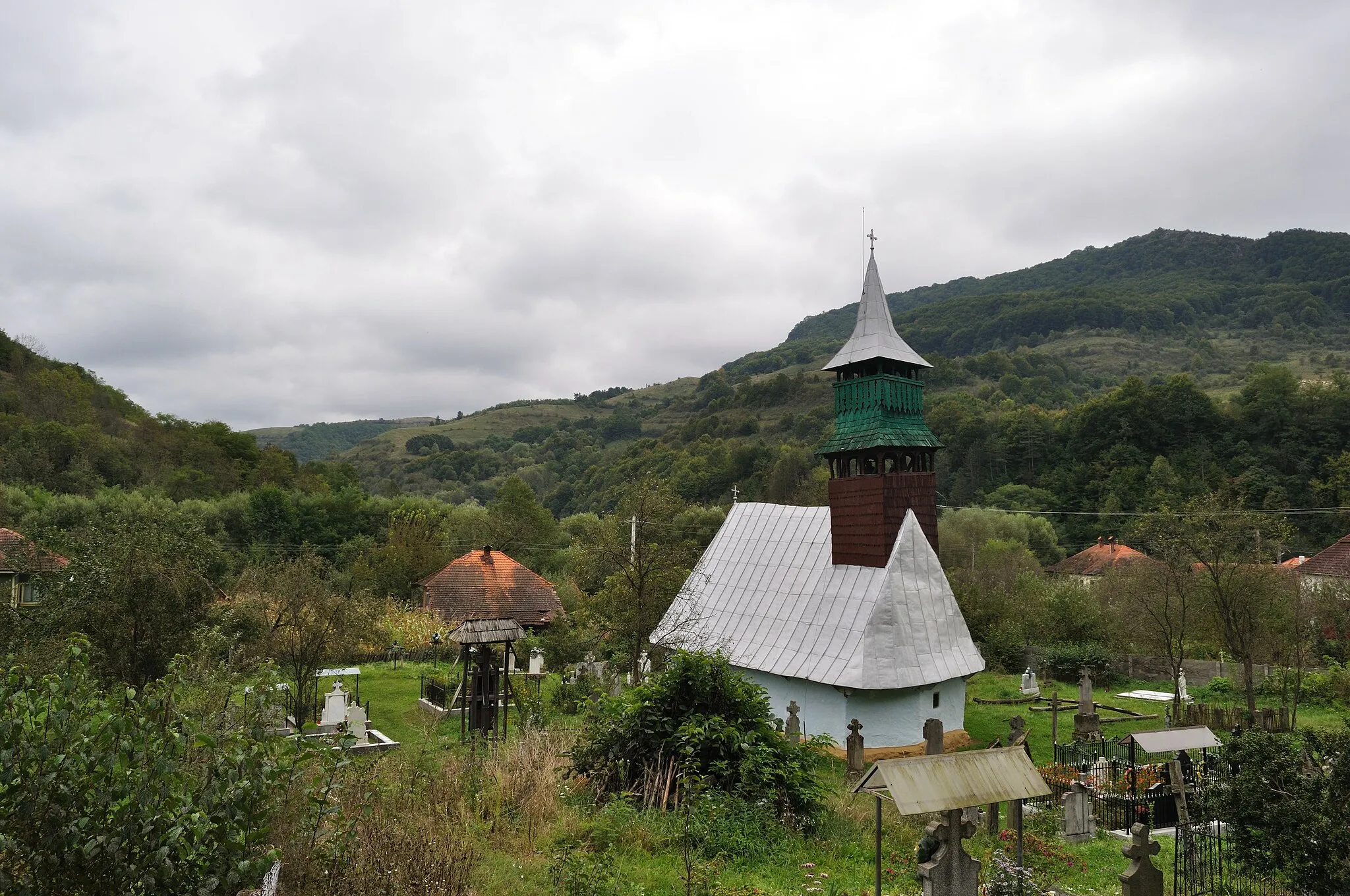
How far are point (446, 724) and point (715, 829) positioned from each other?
398 inches

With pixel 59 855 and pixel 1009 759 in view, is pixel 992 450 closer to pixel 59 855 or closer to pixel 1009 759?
pixel 1009 759

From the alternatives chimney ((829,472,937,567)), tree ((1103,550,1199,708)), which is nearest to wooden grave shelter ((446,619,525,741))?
chimney ((829,472,937,567))

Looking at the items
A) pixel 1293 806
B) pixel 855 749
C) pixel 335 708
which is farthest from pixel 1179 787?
pixel 335 708

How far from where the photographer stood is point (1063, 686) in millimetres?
24531

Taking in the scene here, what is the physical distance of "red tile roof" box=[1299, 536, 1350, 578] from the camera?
28141mm

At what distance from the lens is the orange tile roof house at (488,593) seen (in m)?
28.3

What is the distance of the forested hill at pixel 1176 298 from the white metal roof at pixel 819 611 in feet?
348

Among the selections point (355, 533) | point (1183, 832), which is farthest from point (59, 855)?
point (355, 533)

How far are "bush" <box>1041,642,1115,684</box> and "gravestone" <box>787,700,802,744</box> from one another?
42.6 feet

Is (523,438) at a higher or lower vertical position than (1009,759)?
higher

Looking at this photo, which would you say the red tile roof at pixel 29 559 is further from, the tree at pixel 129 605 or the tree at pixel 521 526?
the tree at pixel 521 526

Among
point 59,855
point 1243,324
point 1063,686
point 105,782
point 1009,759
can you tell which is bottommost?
point 1063,686

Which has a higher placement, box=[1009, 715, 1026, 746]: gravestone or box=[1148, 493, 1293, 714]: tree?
box=[1148, 493, 1293, 714]: tree

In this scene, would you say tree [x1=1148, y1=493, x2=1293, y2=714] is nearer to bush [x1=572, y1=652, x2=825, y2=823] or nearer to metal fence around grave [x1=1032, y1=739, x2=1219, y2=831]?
metal fence around grave [x1=1032, y1=739, x2=1219, y2=831]
